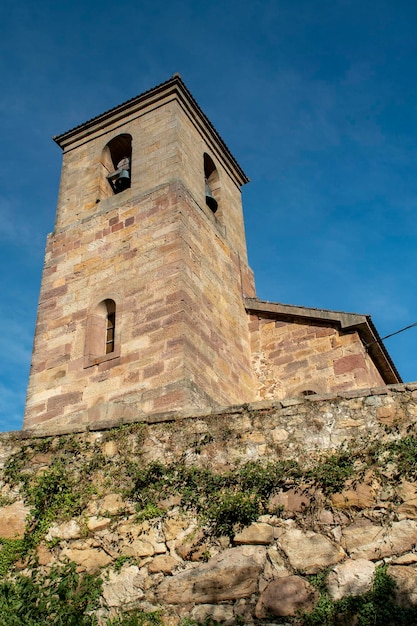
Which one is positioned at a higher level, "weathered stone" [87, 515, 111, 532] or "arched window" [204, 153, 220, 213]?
"arched window" [204, 153, 220, 213]

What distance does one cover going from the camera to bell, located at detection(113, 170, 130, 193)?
42.0 ft

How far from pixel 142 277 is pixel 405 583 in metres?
7.29

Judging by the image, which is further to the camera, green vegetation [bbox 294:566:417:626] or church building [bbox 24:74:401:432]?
church building [bbox 24:74:401:432]

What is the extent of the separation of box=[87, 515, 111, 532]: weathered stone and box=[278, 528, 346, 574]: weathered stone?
1435 millimetres

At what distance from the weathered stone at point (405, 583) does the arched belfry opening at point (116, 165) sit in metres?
9.89

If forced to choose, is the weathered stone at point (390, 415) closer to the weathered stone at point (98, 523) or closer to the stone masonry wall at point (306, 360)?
the weathered stone at point (98, 523)

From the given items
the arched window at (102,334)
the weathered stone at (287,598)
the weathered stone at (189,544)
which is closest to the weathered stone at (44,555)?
the weathered stone at (189,544)

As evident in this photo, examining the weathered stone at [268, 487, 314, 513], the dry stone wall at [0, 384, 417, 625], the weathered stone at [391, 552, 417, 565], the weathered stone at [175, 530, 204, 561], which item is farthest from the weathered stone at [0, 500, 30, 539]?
the weathered stone at [391, 552, 417, 565]

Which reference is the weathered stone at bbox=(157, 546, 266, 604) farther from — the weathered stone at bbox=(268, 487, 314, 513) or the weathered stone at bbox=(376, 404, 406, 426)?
the weathered stone at bbox=(376, 404, 406, 426)

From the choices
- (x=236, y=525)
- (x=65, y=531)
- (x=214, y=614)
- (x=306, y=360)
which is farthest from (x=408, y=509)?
(x=306, y=360)

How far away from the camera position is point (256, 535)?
4.89 metres

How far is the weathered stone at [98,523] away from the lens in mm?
5273

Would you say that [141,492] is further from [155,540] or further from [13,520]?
[13,520]

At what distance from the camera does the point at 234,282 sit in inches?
496
